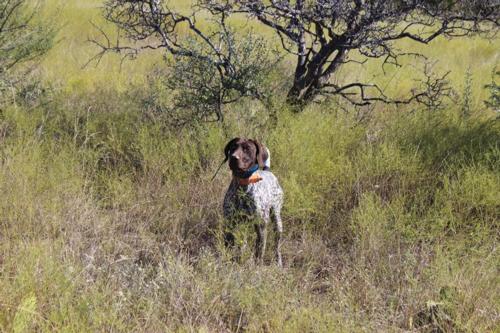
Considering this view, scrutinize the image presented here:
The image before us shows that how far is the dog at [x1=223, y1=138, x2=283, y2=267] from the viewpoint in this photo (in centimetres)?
327

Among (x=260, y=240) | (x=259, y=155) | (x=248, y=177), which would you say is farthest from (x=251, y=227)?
(x=259, y=155)

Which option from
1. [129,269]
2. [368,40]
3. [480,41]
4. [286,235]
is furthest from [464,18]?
[480,41]

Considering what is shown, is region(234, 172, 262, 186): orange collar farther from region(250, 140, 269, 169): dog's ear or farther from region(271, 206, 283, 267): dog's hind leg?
region(271, 206, 283, 267): dog's hind leg

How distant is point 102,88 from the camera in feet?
22.6

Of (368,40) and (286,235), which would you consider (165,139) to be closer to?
(286,235)

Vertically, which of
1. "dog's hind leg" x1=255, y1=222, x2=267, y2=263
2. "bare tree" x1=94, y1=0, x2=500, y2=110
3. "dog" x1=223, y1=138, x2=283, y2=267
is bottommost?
"dog's hind leg" x1=255, y1=222, x2=267, y2=263

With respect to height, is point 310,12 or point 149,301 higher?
point 310,12

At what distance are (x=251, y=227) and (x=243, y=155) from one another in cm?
54

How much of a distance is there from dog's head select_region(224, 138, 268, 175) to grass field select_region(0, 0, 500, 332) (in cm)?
45

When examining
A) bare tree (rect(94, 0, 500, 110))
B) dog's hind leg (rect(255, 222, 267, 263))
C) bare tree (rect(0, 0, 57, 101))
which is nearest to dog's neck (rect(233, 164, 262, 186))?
dog's hind leg (rect(255, 222, 267, 263))

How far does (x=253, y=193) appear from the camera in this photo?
332 cm

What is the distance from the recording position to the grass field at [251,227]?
2.70 m

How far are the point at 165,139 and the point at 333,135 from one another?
4.99ft

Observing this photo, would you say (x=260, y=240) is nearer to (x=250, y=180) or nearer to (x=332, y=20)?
(x=250, y=180)
